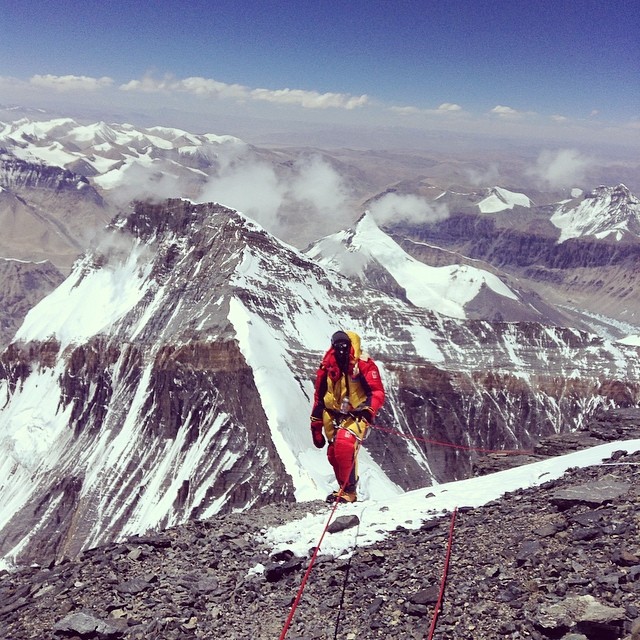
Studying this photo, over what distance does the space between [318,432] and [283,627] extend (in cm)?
853

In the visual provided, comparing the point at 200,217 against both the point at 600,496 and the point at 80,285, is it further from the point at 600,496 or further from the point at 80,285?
the point at 600,496

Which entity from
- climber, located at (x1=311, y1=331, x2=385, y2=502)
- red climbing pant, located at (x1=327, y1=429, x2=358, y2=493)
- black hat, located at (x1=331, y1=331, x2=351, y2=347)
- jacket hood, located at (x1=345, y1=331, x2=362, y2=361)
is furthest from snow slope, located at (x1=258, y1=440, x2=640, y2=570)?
black hat, located at (x1=331, y1=331, x2=351, y2=347)

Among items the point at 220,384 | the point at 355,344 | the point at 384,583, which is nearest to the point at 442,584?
the point at 384,583

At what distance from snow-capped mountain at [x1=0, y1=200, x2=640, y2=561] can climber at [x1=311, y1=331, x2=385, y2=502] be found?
4389 cm

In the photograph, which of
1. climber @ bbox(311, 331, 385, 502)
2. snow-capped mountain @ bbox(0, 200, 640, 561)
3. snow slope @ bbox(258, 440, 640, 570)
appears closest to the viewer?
snow slope @ bbox(258, 440, 640, 570)

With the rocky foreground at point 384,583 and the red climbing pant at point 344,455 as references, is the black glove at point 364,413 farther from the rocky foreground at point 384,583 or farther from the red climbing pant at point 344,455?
the rocky foreground at point 384,583

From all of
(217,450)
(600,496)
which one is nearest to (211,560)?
(600,496)

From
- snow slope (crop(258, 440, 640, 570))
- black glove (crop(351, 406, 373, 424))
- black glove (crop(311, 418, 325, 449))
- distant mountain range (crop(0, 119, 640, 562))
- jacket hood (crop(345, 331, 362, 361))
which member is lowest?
distant mountain range (crop(0, 119, 640, 562))

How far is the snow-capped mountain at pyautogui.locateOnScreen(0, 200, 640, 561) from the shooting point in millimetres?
79500

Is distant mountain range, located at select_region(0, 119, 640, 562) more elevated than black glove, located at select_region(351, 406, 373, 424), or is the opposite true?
black glove, located at select_region(351, 406, 373, 424)

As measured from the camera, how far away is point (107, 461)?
310ft

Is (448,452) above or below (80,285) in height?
below

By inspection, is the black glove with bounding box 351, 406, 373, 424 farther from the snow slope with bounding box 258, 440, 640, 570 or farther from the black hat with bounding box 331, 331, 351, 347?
the snow slope with bounding box 258, 440, 640, 570

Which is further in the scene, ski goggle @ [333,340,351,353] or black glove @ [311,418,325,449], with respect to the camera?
black glove @ [311,418,325,449]
